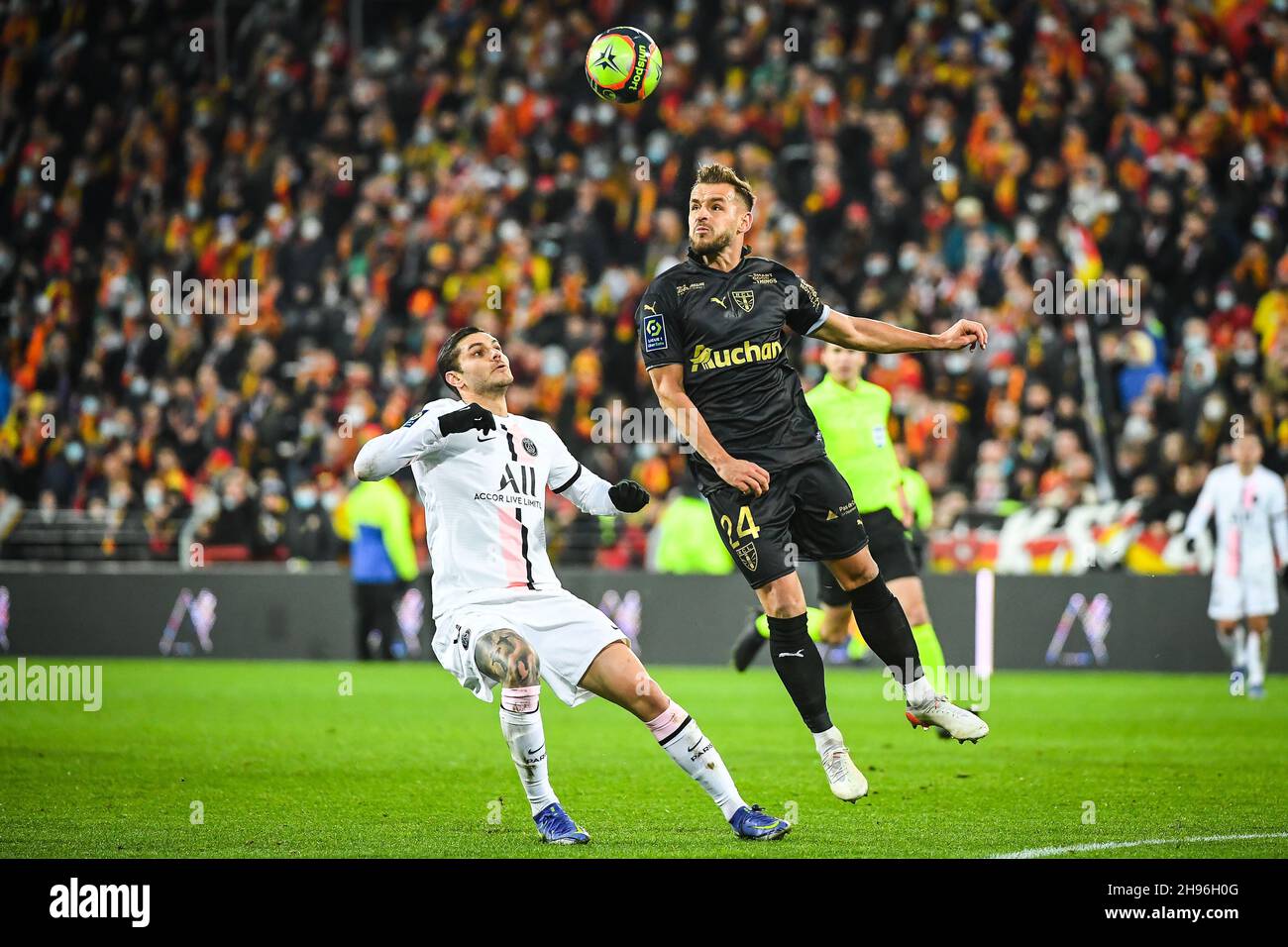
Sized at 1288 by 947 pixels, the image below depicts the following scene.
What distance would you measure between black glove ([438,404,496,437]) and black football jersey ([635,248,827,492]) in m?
0.86

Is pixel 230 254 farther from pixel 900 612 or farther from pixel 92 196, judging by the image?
pixel 900 612

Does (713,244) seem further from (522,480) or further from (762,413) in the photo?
(522,480)

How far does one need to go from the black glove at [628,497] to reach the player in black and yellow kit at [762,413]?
0.37 metres

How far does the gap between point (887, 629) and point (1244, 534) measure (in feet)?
27.5

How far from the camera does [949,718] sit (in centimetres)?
775

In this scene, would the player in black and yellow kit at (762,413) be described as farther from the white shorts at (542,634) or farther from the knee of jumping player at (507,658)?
the knee of jumping player at (507,658)

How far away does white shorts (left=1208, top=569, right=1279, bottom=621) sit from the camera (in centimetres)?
1513

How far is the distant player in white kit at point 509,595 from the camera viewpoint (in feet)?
22.9
